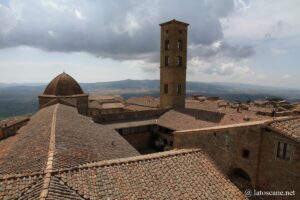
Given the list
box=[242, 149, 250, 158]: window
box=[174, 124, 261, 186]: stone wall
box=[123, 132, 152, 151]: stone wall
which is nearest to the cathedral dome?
box=[123, 132, 152, 151]: stone wall

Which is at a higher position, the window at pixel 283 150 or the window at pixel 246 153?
the window at pixel 283 150

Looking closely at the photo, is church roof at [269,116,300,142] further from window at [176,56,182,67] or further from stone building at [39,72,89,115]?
stone building at [39,72,89,115]

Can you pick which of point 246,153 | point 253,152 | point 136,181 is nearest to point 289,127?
point 253,152

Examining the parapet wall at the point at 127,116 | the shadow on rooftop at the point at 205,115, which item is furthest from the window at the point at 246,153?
the parapet wall at the point at 127,116

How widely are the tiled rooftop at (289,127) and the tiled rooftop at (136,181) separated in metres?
5.53

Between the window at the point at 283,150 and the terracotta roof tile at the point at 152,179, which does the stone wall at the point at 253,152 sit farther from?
Answer: the terracotta roof tile at the point at 152,179

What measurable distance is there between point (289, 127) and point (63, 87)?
2596cm

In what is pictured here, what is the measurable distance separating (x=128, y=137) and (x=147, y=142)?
3.30 m

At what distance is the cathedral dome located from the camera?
29547 millimetres

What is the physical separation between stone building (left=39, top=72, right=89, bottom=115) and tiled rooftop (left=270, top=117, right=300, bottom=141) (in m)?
23.4

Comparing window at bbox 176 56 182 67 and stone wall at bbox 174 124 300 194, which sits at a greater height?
window at bbox 176 56 182 67

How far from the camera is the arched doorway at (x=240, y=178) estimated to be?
599 inches

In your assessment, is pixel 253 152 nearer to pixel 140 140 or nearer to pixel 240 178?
pixel 240 178

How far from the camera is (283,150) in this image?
1316 centimetres
